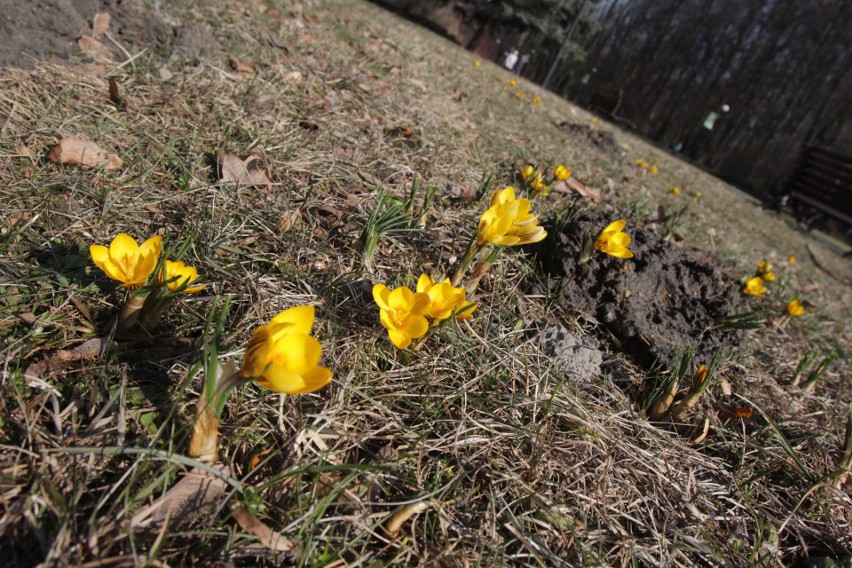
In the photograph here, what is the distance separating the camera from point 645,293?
1.87 meters

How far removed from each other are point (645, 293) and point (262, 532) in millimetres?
1669

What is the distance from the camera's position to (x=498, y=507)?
1074 millimetres

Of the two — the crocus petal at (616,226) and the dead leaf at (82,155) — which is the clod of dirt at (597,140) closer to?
the crocus petal at (616,226)

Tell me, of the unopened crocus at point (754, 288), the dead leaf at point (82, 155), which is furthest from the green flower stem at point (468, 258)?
the unopened crocus at point (754, 288)

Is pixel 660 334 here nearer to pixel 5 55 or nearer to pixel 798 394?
pixel 798 394

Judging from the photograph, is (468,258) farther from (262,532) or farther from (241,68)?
(241,68)

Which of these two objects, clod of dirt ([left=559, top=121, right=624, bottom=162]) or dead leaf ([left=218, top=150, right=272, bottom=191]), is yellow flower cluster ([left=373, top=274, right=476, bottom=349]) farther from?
clod of dirt ([left=559, top=121, right=624, bottom=162])

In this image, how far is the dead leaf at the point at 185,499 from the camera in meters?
0.82

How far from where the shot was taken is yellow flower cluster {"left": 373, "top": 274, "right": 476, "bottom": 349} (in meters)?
1.19

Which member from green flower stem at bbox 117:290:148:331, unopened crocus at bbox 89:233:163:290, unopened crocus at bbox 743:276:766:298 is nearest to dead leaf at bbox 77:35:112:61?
unopened crocus at bbox 89:233:163:290

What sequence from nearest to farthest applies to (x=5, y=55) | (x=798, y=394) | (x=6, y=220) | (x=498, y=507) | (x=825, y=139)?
(x=498, y=507) → (x=6, y=220) → (x=5, y=55) → (x=798, y=394) → (x=825, y=139)

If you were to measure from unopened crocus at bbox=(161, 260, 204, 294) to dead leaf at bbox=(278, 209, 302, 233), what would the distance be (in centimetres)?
51

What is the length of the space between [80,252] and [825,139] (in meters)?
27.7

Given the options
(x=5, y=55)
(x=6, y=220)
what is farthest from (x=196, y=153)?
(x=5, y=55)
